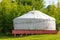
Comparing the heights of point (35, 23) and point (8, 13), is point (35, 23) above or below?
below

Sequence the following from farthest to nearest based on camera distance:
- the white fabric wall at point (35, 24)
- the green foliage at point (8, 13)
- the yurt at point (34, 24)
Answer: the green foliage at point (8, 13)
the white fabric wall at point (35, 24)
the yurt at point (34, 24)

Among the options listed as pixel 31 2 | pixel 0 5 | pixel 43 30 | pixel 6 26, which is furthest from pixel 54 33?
pixel 31 2

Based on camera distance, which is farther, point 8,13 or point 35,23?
point 8,13

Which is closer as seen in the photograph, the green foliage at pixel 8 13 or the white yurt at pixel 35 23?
the white yurt at pixel 35 23

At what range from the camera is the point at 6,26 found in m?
37.4

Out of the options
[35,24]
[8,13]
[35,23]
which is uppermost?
[8,13]

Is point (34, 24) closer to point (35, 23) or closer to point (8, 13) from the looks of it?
point (35, 23)

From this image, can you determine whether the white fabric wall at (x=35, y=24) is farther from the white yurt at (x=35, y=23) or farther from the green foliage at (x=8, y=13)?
the green foliage at (x=8, y=13)

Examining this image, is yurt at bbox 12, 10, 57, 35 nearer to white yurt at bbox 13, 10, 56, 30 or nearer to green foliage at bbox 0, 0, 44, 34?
white yurt at bbox 13, 10, 56, 30

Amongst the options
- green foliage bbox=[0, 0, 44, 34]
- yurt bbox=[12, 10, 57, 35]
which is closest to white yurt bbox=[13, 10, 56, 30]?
yurt bbox=[12, 10, 57, 35]

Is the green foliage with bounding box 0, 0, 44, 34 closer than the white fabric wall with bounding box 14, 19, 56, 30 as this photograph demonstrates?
No

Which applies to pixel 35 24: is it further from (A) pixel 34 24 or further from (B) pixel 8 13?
(B) pixel 8 13

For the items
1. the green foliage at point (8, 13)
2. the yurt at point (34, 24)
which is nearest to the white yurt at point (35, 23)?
the yurt at point (34, 24)

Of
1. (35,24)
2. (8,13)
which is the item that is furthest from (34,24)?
(8,13)
